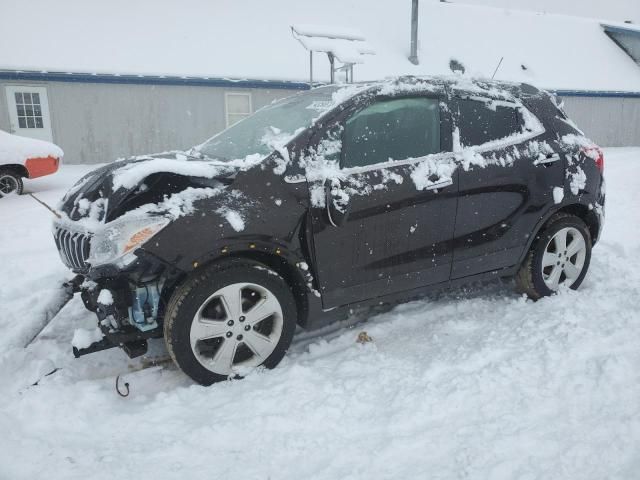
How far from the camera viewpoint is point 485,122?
13.1 feet

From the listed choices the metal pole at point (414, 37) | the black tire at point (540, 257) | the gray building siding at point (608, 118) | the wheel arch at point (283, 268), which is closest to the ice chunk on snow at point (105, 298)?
the wheel arch at point (283, 268)

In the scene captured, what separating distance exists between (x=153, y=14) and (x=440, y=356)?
17.7 m

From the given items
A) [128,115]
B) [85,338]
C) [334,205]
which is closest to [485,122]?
[334,205]

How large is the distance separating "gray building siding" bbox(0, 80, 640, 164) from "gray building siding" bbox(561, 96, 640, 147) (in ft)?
43.7

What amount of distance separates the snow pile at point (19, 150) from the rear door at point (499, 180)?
28.3 ft

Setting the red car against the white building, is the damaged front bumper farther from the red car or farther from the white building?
the white building

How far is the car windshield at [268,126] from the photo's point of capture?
137 inches

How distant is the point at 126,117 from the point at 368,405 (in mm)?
14802

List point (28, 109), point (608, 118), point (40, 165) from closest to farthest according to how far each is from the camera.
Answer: point (40, 165) → point (28, 109) → point (608, 118)

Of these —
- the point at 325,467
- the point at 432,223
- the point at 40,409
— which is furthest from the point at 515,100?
the point at 40,409

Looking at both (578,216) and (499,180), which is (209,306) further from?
(578,216)

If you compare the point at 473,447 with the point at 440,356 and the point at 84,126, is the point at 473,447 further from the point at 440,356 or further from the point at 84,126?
the point at 84,126

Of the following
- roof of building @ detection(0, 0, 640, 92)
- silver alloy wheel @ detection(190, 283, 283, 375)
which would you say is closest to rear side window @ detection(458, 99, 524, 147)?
silver alloy wheel @ detection(190, 283, 283, 375)

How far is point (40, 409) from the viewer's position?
288 cm
